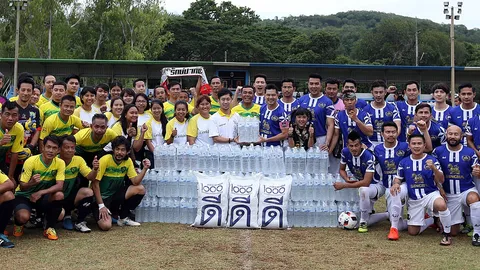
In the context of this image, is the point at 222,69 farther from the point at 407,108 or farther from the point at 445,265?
the point at 445,265

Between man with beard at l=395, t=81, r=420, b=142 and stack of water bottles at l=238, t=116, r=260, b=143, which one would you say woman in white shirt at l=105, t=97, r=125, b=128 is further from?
man with beard at l=395, t=81, r=420, b=142

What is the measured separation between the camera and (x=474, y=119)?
7.61 m

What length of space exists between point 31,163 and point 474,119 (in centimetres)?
631

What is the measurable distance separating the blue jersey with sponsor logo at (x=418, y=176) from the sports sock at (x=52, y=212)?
15.3 feet

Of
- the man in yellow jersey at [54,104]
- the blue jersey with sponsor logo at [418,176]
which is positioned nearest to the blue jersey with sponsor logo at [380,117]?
the blue jersey with sponsor logo at [418,176]

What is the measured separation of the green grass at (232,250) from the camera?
5.47 meters

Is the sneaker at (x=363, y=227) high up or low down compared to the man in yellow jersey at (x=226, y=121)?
down

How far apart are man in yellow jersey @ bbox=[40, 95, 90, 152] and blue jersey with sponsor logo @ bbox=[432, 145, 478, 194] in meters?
5.18

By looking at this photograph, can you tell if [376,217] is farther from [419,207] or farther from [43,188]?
[43,188]

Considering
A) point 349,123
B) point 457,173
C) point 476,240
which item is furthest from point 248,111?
point 476,240

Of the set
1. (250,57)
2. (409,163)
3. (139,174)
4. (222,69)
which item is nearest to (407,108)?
(409,163)

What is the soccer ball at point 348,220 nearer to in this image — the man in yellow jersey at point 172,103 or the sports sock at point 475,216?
the sports sock at point 475,216

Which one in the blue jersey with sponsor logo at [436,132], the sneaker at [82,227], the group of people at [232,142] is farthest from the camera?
the blue jersey with sponsor logo at [436,132]

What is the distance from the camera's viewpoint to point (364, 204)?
7.24 metres
